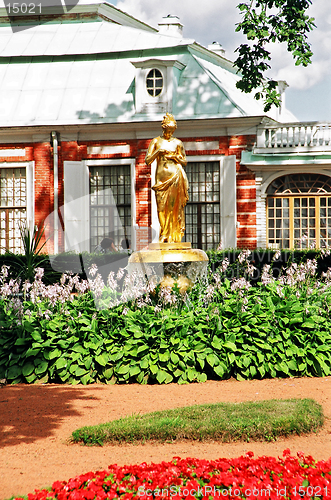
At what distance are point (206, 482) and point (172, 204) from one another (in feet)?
21.3

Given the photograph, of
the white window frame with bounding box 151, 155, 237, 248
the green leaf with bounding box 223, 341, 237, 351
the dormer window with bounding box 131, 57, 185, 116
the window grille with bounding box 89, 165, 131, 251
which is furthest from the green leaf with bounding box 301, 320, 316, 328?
the dormer window with bounding box 131, 57, 185, 116

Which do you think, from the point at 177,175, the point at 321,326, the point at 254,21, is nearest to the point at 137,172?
the point at 254,21

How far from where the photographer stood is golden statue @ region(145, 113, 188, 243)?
925cm

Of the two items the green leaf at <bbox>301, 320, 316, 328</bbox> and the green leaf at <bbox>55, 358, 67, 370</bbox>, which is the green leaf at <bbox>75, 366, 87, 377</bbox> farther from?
the green leaf at <bbox>301, 320, 316, 328</bbox>

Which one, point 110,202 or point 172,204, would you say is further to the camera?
point 110,202

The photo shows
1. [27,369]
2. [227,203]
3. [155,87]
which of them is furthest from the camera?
[155,87]

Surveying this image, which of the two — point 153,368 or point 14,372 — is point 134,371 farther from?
point 14,372

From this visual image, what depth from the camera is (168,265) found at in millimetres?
8664

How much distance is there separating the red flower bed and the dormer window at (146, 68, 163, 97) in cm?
1487

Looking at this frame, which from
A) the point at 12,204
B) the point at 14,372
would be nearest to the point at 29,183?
the point at 12,204

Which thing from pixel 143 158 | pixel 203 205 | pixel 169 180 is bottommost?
pixel 169 180

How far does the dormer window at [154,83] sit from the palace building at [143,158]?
1.3 inches

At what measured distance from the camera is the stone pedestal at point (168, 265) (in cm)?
864
